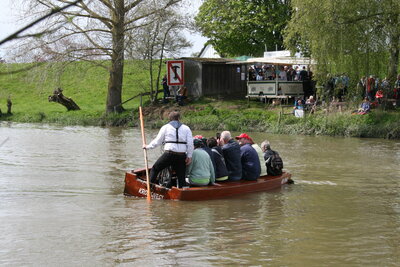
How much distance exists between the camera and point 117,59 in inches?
1187

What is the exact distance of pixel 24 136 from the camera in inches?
955

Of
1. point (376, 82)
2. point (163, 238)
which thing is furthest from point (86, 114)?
point (163, 238)

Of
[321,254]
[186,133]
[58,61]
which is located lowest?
[321,254]

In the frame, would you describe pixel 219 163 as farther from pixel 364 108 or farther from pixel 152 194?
pixel 364 108

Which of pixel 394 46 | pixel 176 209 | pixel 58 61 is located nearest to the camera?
pixel 176 209

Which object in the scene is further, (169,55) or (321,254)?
(169,55)

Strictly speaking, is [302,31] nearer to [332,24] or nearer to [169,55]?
[332,24]

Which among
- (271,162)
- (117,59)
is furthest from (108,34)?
(271,162)

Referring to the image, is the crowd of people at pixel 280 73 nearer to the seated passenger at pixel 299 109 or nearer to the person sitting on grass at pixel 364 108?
the seated passenger at pixel 299 109

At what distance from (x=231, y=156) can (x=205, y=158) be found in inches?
33.3

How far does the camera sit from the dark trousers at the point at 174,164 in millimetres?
10803

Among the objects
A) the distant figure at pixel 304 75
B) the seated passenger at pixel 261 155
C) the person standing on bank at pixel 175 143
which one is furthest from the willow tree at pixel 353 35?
the person standing on bank at pixel 175 143

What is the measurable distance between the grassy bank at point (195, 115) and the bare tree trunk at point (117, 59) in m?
0.76

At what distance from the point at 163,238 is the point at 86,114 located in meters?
A: 25.5
